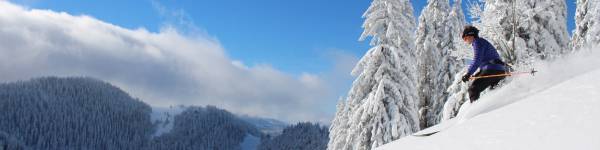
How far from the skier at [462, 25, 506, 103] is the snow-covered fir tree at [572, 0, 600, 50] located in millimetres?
9547

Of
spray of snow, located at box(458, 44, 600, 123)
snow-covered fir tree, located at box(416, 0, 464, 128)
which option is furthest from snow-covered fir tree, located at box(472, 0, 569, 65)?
snow-covered fir tree, located at box(416, 0, 464, 128)

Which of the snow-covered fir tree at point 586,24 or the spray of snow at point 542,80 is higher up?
the snow-covered fir tree at point 586,24

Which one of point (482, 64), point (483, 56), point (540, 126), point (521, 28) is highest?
point (521, 28)

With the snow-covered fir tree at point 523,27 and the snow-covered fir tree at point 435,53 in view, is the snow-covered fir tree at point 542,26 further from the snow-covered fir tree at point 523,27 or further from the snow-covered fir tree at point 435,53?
the snow-covered fir tree at point 435,53

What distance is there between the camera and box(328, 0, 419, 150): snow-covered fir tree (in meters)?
21.5

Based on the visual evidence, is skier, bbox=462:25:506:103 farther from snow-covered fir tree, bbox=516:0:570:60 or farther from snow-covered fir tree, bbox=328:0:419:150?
snow-covered fir tree, bbox=328:0:419:150

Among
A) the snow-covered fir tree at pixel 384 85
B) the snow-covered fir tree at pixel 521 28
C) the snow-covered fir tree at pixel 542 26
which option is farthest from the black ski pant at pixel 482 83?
the snow-covered fir tree at pixel 384 85

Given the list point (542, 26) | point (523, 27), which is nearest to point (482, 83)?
point (523, 27)

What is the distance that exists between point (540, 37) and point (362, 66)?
716cm

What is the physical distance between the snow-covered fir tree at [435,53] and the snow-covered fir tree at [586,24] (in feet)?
27.2

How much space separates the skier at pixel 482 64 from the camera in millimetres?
9623

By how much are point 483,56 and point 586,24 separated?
42.5 ft

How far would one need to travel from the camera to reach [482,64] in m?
9.74

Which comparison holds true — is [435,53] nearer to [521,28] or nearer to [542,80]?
[521,28]
